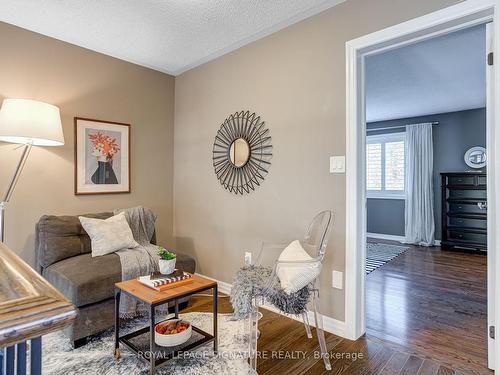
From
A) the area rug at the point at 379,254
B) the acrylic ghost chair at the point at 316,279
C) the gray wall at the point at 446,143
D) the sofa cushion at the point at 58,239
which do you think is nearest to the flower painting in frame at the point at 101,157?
the sofa cushion at the point at 58,239

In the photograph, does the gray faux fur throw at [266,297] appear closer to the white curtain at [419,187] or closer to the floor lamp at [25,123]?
the floor lamp at [25,123]

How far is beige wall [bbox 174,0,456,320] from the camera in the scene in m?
2.27

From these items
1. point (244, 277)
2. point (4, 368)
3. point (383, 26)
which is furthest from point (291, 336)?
point (383, 26)

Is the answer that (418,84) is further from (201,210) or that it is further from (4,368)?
(4,368)

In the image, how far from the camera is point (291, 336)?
224 cm

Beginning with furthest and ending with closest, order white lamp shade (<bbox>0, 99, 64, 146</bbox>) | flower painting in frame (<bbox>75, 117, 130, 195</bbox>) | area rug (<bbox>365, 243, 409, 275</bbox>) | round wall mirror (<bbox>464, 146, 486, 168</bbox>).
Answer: round wall mirror (<bbox>464, 146, 486, 168</bbox>) → area rug (<bbox>365, 243, 409, 275</bbox>) → flower painting in frame (<bbox>75, 117, 130, 195</bbox>) → white lamp shade (<bbox>0, 99, 64, 146</bbox>)

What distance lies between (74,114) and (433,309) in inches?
150

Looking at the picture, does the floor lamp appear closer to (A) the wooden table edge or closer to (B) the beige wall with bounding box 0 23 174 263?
(B) the beige wall with bounding box 0 23 174 263

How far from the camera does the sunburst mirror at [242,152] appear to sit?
9.16 ft

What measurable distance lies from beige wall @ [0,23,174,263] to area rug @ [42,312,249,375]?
1143 millimetres

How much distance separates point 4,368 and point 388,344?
2.28m


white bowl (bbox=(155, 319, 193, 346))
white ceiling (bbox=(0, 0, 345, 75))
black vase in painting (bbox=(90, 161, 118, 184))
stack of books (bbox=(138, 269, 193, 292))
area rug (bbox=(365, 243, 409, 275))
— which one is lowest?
area rug (bbox=(365, 243, 409, 275))

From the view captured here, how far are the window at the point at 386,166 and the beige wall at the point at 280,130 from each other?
429cm

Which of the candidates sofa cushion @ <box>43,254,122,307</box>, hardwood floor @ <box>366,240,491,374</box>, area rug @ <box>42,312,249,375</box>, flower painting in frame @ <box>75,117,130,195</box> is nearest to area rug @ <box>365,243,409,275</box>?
hardwood floor @ <box>366,240,491,374</box>
